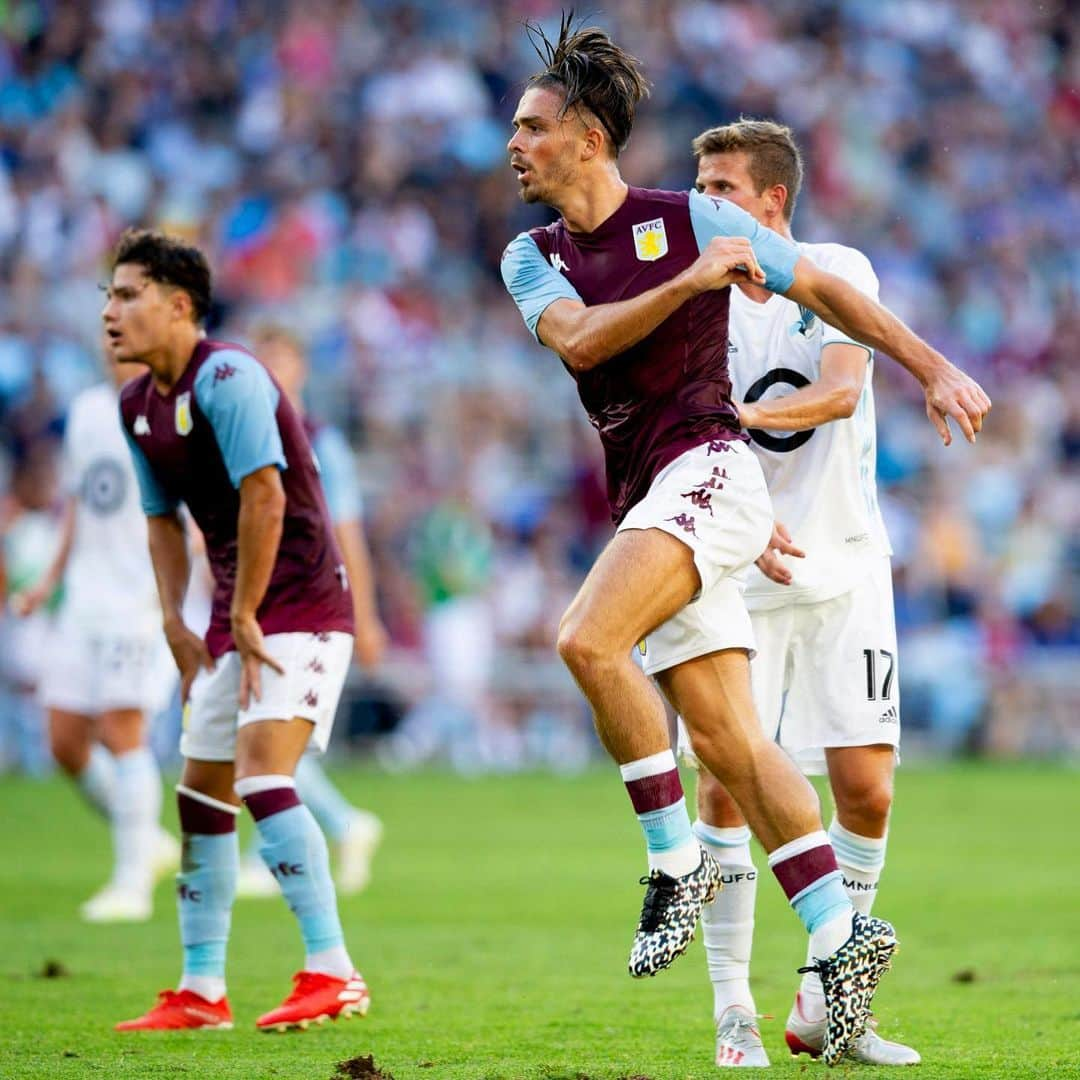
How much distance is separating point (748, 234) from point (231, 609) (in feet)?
7.89

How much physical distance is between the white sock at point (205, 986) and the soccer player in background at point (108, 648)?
3475 mm

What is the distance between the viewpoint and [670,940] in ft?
17.3

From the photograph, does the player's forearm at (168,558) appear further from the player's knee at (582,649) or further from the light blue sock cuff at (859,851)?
the light blue sock cuff at (859,851)

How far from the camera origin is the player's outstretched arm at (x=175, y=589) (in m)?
7.10

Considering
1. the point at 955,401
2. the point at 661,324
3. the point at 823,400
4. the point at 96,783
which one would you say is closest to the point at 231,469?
the point at 661,324

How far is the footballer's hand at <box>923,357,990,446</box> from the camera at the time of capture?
17.6 feet

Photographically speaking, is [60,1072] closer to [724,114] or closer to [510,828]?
[510,828]

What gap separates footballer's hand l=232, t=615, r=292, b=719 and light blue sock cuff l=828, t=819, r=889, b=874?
2020mm

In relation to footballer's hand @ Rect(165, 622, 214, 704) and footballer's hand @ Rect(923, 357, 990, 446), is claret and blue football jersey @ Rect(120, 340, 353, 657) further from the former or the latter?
footballer's hand @ Rect(923, 357, 990, 446)

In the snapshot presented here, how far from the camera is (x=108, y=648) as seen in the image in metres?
10.5

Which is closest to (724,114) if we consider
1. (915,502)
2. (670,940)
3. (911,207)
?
(911,207)

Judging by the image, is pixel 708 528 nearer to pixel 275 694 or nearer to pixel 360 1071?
pixel 360 1071

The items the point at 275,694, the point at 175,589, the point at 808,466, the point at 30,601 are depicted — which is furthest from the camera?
the point at 30,601

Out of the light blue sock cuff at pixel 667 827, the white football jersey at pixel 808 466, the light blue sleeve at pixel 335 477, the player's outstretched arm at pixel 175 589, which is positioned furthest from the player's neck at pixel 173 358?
the light blue sleeve at pixel 335 477
